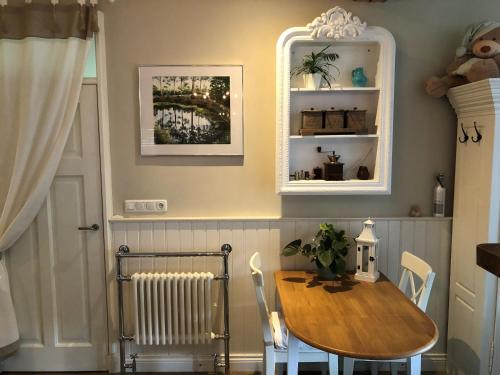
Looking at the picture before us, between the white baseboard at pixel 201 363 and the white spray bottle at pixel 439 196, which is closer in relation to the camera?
the white spray bottle at pixel 439 196

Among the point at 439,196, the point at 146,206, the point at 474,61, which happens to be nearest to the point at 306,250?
the point at 439,196

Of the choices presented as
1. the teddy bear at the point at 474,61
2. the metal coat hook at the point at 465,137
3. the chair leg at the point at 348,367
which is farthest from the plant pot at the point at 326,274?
the teddy bear at the point at 474,61

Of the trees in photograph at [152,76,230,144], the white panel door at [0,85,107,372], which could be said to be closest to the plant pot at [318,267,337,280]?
the trees in photograph at [152,76,230,144]

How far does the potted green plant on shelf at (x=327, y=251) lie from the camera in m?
2.31

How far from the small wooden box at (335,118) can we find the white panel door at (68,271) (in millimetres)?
1440

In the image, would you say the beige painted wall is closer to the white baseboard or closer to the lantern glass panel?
the lantern glass panel

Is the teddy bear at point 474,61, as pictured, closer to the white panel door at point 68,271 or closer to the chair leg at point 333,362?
the chair leg at point 333,362

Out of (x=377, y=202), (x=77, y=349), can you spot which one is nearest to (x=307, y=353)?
(x=377, y=202)

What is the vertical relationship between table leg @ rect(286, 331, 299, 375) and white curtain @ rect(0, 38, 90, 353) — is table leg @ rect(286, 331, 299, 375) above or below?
below

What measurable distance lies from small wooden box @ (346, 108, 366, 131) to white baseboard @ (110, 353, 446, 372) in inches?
63.0

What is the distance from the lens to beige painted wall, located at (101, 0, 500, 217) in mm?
2492

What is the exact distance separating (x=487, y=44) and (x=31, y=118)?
2.67m

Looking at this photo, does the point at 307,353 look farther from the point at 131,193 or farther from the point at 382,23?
the point at 382,23

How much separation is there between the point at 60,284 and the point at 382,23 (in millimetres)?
2649
